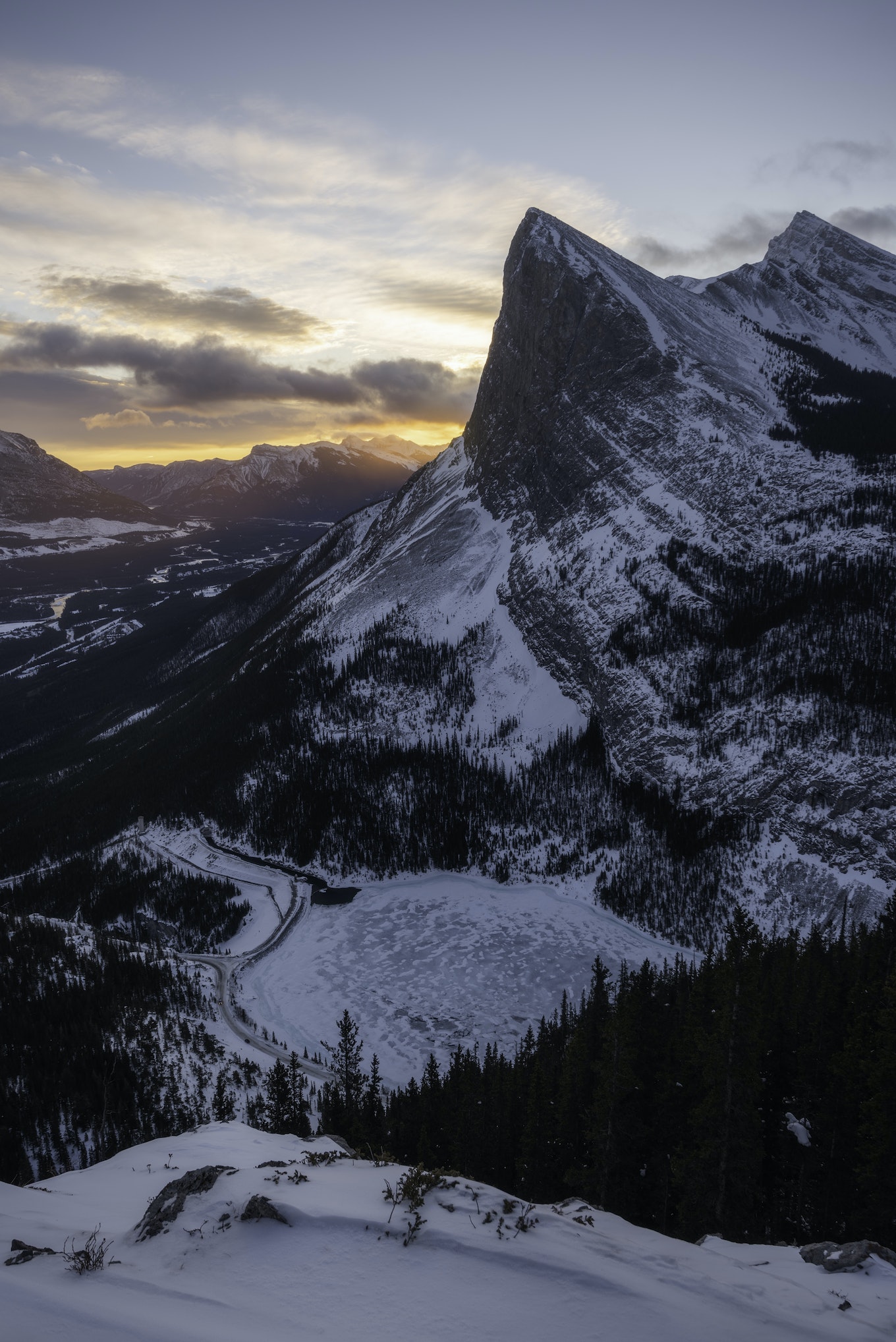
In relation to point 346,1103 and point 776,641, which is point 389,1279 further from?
point 776,641

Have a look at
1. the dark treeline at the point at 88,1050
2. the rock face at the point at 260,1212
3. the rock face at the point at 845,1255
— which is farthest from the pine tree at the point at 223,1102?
the rock face at the point at 845,1255

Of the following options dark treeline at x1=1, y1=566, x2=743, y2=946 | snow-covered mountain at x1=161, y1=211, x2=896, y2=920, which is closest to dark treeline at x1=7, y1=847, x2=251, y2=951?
dark treeline at x1=1, y1=566, x2=743, y2=946

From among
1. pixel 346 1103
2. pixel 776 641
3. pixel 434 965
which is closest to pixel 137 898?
pixel 434 965

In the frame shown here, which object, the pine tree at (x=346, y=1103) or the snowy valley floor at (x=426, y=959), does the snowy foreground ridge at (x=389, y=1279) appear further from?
the snowy valley floor at (x=426, y=959)

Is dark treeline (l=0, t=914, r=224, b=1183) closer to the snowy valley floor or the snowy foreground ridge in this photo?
the snowy valley floor

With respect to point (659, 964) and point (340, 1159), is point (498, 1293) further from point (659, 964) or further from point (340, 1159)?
point (659, 964)

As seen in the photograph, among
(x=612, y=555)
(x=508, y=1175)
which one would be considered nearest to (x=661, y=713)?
(x=612, y=555)

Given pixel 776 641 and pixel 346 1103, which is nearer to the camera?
pixel 346 1103
